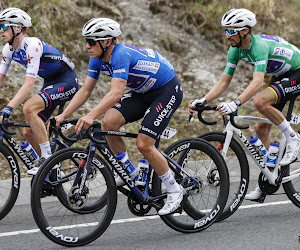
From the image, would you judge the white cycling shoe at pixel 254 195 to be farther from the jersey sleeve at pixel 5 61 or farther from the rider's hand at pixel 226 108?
the jersey sleeve at pixel 5 61

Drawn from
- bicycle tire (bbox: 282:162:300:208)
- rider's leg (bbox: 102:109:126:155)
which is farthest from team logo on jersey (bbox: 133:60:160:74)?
bicycle tire (bbox: 282:162:300:208)

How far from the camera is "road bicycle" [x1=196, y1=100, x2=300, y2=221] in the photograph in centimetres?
647

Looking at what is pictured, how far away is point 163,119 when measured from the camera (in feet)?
19.6

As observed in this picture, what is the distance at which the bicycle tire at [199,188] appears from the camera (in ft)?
20.1

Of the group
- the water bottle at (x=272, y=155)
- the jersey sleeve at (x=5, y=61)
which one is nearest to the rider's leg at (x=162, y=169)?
the water bottle at (x=272, y=155)

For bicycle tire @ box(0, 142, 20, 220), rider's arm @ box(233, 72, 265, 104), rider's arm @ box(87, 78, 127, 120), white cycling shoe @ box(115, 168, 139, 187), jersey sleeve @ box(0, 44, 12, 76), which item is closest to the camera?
rider's arm @ box(87, 78, 127, 120)

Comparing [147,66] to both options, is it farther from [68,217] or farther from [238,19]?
[68,217]

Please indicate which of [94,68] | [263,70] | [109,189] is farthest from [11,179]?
[263,70]

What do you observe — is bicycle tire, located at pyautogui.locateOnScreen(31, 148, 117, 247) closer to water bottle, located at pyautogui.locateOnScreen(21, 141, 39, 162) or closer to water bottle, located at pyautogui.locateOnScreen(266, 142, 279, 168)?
water bottle, located at pyautogui.locateOnScreen(21, 141, 39, 162)

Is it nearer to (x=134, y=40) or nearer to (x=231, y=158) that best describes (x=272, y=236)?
(x=231, y=158)

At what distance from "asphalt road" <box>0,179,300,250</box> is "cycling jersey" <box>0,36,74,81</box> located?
1.67 m

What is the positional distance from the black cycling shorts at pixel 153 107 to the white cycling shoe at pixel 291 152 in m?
1.55

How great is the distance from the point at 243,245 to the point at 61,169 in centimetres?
197

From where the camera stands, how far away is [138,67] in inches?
233
